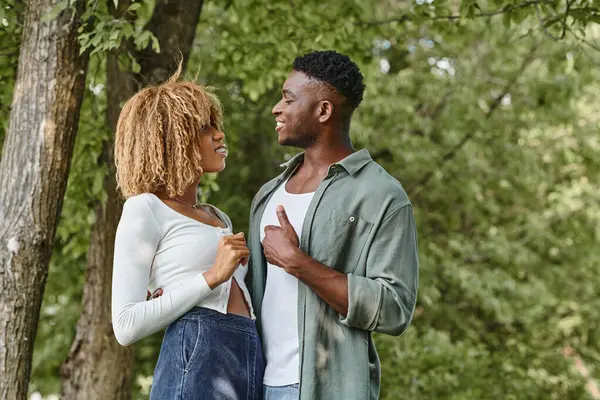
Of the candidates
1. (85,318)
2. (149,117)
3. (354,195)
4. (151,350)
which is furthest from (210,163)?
(151,350)

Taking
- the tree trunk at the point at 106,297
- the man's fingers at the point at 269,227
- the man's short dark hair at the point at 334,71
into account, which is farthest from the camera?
the tree trunk at the point at 106,297

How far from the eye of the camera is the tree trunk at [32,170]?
3.89 metres

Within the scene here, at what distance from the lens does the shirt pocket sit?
10.1ft

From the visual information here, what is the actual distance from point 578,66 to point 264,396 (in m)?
5.63

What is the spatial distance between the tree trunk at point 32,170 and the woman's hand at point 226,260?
1.39 metres

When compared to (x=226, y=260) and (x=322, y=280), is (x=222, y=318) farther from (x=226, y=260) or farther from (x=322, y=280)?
(x=322, y=280)

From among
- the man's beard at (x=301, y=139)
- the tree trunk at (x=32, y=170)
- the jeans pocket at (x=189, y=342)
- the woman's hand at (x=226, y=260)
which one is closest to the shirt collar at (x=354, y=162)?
the man's beard at (x=301, y=139)

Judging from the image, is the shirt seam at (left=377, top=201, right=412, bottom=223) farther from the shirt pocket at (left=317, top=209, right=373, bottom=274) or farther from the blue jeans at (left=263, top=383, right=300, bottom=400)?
the blue jeans at (left=263, top=383, right=300, bottom=400)

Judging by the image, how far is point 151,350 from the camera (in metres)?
9.53

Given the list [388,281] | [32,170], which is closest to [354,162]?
[388,281]

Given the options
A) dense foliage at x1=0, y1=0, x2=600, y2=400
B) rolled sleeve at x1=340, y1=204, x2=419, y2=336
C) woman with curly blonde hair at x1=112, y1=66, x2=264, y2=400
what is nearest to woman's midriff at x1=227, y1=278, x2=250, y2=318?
woman with curly blonde hair at x1=112, y1=66, x2=264, y2=400

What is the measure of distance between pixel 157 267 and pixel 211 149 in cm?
47

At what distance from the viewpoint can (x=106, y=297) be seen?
5.76m

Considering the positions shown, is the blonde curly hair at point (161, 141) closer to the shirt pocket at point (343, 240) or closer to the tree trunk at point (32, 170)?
the shirt pocket at point (343, 240)
